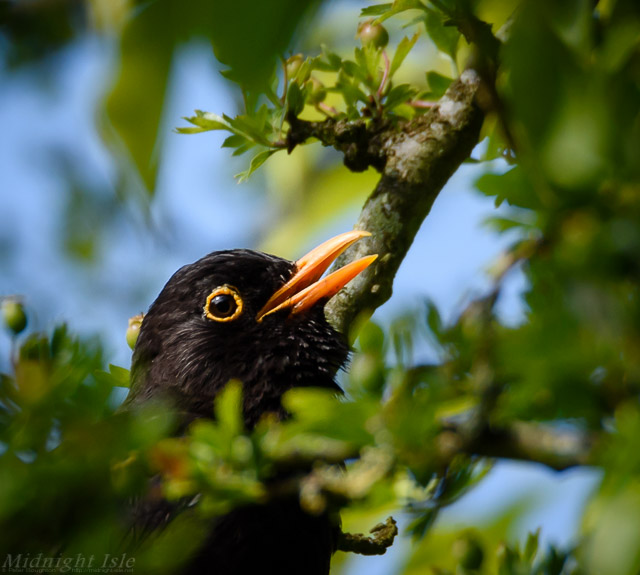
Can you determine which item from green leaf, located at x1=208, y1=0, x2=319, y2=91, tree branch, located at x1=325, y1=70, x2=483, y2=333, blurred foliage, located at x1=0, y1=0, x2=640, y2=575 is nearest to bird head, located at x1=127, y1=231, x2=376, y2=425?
tree branch, located at x1=325, y1=70, x2=483, y2=333

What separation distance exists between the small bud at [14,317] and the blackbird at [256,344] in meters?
1.10

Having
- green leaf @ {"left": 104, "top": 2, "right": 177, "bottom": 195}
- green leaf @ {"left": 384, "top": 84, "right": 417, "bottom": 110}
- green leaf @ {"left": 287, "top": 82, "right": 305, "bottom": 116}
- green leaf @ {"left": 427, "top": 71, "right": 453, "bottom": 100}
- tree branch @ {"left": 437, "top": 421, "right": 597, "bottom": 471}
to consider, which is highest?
green leaf @ {"left": 427, "top": 71, "right": 453, "bottom": 100}

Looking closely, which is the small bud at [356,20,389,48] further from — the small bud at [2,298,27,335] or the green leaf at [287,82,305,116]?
the small bud at [2,298,27,335]

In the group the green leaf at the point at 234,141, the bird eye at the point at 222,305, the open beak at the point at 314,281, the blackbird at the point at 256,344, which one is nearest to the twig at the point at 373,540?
the blackbird at the point at 256,344

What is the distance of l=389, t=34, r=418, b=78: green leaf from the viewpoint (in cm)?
344

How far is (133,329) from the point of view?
401 cm

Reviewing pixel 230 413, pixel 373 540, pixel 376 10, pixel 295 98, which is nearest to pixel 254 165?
pixel 295 98

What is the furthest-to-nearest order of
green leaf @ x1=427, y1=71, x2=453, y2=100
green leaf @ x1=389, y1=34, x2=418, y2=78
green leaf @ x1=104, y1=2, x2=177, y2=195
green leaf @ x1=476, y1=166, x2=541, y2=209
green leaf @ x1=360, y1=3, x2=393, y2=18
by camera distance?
1. green leaf @ x1=427, y1=71, x2=453, y2=100
2. green leaf @ x1=389, y1=34, x2=418, y2=78
3. green leaf @ x1=360, y1=3, x2=393, y2=18
4. green leaf @ x1=476, y1=166, x2=541, y2=209
5. green leaf @ x1=104, y1=2, x2=177, y2=195

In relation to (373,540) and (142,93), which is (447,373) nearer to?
(142,93)

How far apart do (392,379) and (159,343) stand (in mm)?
2687

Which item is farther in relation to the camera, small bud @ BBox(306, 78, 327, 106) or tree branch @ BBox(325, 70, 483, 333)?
tree branch @ BBox(325, 70, 483, 333)

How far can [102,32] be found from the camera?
134 centimetres

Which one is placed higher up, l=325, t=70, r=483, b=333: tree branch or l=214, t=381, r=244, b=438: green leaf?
l=325, t=70, r=483, b=333: tree branch

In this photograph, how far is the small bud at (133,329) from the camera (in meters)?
3.94
